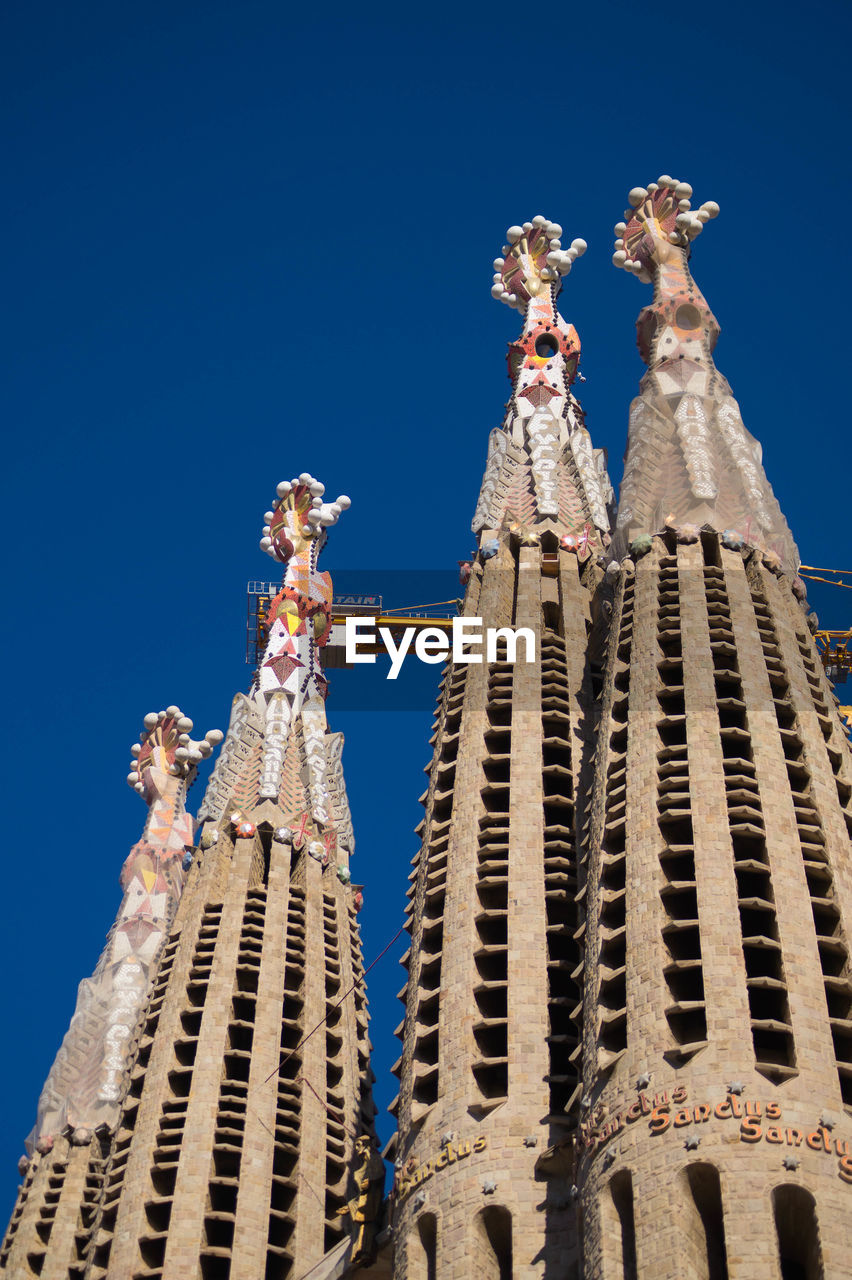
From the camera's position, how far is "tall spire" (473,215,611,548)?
212 feet

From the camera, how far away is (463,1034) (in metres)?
47.3

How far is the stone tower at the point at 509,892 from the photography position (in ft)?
143

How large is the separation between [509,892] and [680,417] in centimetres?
1391

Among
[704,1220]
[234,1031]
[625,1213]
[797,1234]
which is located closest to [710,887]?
[625,1213]

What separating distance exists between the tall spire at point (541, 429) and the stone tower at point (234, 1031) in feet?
32.0

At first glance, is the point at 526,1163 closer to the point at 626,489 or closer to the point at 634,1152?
the point at 634,1152

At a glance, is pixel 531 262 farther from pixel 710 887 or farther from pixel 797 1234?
pixel 797 1234

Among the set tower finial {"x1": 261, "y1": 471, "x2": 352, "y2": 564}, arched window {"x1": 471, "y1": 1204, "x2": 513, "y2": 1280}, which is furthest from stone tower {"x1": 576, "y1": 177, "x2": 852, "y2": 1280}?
tower finial {"x1": 261, "y1": 471, "x2": 352, "y2": 564}

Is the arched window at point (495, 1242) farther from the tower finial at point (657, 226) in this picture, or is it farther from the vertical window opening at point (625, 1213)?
the tower finial at point (657, 226)

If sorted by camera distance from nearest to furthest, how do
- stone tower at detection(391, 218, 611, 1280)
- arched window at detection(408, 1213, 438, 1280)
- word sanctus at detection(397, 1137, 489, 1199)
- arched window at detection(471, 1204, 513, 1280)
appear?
arched window at detection(471, 1204, 513, 1280), arched window at detection(408, 1213, 438, 1280), stone tower at detection(391, 218, 611, 1280), word sanctus at detection(397, 1137, 489, 1199)

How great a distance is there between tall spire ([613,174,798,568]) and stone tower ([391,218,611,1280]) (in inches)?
187

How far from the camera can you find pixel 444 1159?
44.5m

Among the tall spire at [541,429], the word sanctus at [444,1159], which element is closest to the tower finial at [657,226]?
the tall spire at [541,429]

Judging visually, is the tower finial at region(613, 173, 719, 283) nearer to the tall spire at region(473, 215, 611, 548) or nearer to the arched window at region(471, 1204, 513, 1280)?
the tall spire at region(473, 215, 611, 548)
